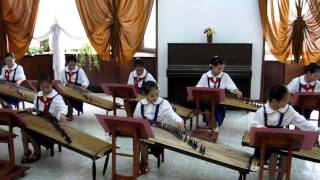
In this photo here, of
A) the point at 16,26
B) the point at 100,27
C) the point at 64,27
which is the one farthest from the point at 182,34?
the point at 16,26

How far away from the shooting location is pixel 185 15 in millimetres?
7621

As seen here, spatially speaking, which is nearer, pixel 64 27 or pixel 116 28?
pixel 116 28

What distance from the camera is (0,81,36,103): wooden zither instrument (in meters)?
5.96

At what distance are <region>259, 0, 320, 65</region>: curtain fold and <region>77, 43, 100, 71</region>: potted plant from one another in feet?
12.2

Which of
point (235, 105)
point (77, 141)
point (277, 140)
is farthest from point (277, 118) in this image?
point (77, 141)

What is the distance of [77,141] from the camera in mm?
4156

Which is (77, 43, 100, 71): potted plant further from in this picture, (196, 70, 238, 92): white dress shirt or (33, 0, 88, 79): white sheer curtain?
(196, 70, 238, 92): white dress shirt

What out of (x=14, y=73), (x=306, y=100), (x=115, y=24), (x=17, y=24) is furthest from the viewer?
(x=17, y=24)

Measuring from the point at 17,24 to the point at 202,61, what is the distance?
405 cm

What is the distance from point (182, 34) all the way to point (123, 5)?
131cm

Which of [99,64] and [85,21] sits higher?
[85,21]

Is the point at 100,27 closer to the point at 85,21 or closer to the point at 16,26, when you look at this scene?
the point at 85,21

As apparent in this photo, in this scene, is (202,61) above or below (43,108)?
above

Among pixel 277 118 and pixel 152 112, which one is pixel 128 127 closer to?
pixel 152 112
